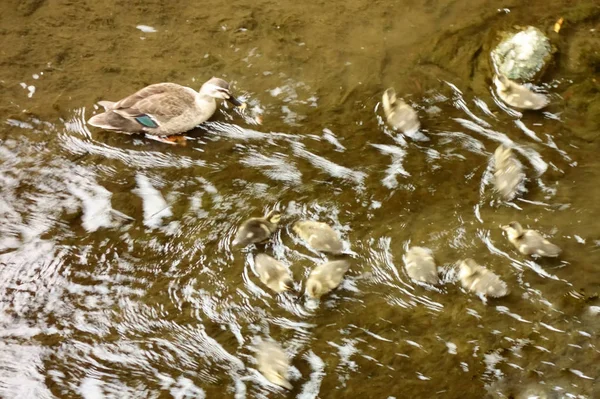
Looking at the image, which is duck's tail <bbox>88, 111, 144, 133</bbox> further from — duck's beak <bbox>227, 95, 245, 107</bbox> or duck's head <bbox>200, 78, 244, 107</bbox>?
duck's beak <bbox>227, 95, 245, 107</bbox>

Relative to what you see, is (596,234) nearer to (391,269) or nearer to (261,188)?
(391,269)

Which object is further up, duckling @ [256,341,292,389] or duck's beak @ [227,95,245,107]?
duck's beak @ [227,95,245,107]

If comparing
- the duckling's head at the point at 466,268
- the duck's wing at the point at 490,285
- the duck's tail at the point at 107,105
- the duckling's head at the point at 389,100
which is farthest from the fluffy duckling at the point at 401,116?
the duck's tail at the point at 107,105

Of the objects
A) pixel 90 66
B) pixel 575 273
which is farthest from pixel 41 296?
pixel 575 273

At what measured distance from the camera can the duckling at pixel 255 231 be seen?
8.64 ft

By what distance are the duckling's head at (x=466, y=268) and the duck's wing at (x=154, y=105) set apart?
1800 mm

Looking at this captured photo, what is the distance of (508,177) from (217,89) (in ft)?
5.74

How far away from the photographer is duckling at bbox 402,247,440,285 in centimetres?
254

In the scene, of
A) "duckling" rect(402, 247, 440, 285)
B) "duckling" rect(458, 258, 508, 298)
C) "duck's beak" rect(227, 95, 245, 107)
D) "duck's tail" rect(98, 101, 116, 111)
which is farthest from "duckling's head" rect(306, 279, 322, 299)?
"duck's tail" rect(98, 101, 116, 111)

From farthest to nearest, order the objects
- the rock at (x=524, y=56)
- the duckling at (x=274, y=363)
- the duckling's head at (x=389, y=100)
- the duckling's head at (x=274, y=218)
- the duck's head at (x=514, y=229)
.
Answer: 1. the rock at (x=524, y=56)
2. the duckling's head at (x=389, y=100)
3. the duckling's head at (x=274, y=218)
4. the duck's head at (x=514, y=229)
5. the duckling at (x=274, y=363)

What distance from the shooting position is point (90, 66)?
345cm

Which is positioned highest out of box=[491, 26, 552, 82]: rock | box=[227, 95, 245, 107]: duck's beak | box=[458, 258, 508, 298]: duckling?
box=[491, 26, 552, 82]: rock

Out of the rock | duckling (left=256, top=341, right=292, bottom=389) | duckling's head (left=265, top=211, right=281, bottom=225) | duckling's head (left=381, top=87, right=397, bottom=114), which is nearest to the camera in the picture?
duckling (left=256, top=341, right=292, bottom=389)

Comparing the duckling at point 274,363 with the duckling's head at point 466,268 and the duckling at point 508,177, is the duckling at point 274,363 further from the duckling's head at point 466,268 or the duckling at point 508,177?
the duckling at point 508,177
